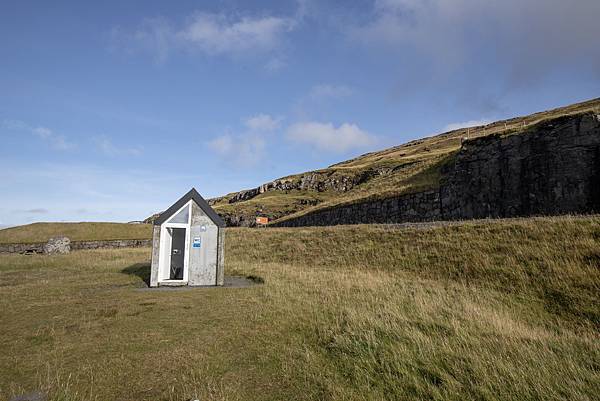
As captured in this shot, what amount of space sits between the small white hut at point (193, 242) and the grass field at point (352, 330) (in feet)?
6.14

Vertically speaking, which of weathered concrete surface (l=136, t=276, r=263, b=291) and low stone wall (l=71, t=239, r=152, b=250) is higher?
low stone wall (l=71, t=239, r=152, b=250)

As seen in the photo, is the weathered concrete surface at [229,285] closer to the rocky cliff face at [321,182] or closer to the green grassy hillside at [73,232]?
the green grassy hillside at [73,232]

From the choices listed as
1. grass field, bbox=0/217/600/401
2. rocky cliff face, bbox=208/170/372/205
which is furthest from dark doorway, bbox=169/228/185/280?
rocky cliff face, bbox=208/170/372/205

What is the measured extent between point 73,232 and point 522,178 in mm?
50264

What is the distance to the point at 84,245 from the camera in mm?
40656

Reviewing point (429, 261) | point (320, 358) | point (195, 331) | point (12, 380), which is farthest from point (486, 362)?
point (429, 261)

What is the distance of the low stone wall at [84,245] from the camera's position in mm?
39188

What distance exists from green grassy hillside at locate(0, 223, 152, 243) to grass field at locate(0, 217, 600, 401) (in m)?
28.0

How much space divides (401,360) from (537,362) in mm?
2305

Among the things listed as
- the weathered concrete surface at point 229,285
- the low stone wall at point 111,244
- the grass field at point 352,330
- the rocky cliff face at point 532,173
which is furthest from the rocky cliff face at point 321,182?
the grass field at point 352,330

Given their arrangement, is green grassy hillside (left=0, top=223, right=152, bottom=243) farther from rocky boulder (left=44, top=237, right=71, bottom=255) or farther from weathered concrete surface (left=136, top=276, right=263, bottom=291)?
weathered concrete surface (left=136, top=276, right=263, bottom=291)

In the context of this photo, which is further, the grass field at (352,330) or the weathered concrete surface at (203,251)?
the weathered concrete surface at (203,251)

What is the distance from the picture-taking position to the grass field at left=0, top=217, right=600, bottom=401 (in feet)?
18.4

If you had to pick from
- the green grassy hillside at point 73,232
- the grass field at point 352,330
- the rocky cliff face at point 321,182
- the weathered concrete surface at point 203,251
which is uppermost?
the rocky cliff face at point 321,182
